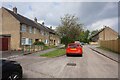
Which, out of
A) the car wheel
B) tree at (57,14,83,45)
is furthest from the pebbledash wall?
the car wheel

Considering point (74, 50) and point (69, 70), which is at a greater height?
point (74, 50)

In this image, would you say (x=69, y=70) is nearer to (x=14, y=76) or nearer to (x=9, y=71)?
(x=14, y=76)

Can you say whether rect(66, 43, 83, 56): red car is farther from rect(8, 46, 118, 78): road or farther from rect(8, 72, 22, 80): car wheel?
rect(8, 72, 22, 80): car wheel

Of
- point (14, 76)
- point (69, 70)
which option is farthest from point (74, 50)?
point (14, 76)

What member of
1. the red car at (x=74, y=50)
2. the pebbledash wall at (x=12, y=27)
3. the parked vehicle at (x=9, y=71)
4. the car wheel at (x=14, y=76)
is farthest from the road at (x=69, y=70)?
the pebbledash wall at (x=12, y=27)

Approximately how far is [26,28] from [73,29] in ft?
38.5

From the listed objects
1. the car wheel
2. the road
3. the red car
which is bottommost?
the road

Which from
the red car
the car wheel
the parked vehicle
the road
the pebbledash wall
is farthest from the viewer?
the pebbledash wall

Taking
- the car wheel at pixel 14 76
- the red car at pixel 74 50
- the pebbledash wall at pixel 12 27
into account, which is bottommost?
the car wheel at pixel 14 76

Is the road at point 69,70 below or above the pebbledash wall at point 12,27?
below

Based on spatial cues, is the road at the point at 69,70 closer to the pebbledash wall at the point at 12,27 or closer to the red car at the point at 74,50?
the red car at the point at 74,50

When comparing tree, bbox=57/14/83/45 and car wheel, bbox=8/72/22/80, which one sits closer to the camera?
car wheel, bbox=8/72/22/80

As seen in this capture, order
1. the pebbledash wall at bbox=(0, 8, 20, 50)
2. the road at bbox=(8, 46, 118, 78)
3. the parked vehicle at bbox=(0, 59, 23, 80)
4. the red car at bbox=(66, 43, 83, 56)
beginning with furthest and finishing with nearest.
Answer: the pebbledash wall at bbox=(0, 8, 20, 50)
the red car at bbox=(66, 43, 83, 56)
the road at bbox=(8, 46, 118, 78)
the parked vehicle at bbox=(0, 59, 23, 80)

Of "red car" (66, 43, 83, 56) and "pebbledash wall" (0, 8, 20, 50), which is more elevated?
"pebbledash wall" (0, 8, 20, 50)
